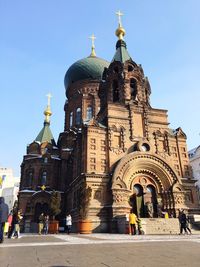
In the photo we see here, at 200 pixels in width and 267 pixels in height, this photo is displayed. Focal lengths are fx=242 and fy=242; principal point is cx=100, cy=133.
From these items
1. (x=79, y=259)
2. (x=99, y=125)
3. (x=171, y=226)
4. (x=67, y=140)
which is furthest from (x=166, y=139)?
(x=79, y=259)

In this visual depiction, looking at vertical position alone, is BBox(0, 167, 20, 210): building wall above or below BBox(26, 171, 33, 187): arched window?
above

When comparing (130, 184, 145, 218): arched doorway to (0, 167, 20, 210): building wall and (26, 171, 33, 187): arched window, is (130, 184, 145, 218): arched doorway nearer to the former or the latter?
(26, 171, 33, 187): arched window

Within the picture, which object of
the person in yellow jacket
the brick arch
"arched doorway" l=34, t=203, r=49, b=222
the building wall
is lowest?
the person in yellow jacket

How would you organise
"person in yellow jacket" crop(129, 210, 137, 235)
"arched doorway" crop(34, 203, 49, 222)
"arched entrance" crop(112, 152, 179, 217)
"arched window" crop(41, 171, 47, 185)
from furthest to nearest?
"arched window" crop(41, 171, 47, 185), "arched doorway" crop(34, 203, 49, 222), "arched entrance" crop(112, 152, 179, 217), "person in yellow jacket" crop(129, 210, 137, 235)

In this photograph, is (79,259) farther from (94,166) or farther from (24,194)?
(24,194)

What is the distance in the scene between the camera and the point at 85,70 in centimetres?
3994

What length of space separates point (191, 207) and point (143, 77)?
16.0 metres

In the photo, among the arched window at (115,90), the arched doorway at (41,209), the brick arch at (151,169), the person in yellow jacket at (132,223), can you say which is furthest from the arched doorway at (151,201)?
the arched doorway at (41,209)

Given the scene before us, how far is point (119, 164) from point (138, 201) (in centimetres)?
409

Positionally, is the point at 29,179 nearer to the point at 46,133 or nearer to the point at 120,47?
the point at 46,133

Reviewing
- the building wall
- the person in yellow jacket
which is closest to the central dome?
the person in yellow jacket

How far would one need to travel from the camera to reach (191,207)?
2448 centimetres

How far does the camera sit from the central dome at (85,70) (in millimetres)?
39844

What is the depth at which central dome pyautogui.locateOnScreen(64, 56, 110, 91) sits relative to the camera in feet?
131
